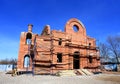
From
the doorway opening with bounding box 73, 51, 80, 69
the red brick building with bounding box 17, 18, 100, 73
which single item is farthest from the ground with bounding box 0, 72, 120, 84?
the doorway opening with bounding box 73, 51, 80, 69

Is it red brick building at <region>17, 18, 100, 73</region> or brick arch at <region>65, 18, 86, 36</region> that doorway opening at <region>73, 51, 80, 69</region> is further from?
brick arch at <region>65, 18, 86, 36</region>

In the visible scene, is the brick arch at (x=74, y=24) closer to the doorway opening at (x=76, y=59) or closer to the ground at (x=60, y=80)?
the doorway opening at (x=76, y=59)

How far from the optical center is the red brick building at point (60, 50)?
22094 mm

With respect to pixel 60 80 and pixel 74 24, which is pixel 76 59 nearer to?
pixel 74 24

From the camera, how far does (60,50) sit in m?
23.4

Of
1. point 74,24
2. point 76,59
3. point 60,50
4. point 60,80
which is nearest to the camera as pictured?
point 60,80

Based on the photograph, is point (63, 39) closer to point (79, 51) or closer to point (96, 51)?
point (79, 51)

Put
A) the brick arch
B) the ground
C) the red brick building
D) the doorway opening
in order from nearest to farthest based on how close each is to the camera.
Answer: the ground, the red brick building, the doorway opening, the brick arch

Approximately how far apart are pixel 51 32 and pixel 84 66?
8.47 metres

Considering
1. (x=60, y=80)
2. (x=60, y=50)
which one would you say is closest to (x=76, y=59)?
(x=60, y=50)

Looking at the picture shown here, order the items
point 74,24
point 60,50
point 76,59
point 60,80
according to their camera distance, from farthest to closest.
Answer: point 74,24
point 76,59
point 60,50
point 60,80

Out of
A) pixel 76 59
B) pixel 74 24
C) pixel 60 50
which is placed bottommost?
pixel 76 59

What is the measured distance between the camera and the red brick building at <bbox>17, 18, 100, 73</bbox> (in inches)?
870

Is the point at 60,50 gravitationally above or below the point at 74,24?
below
